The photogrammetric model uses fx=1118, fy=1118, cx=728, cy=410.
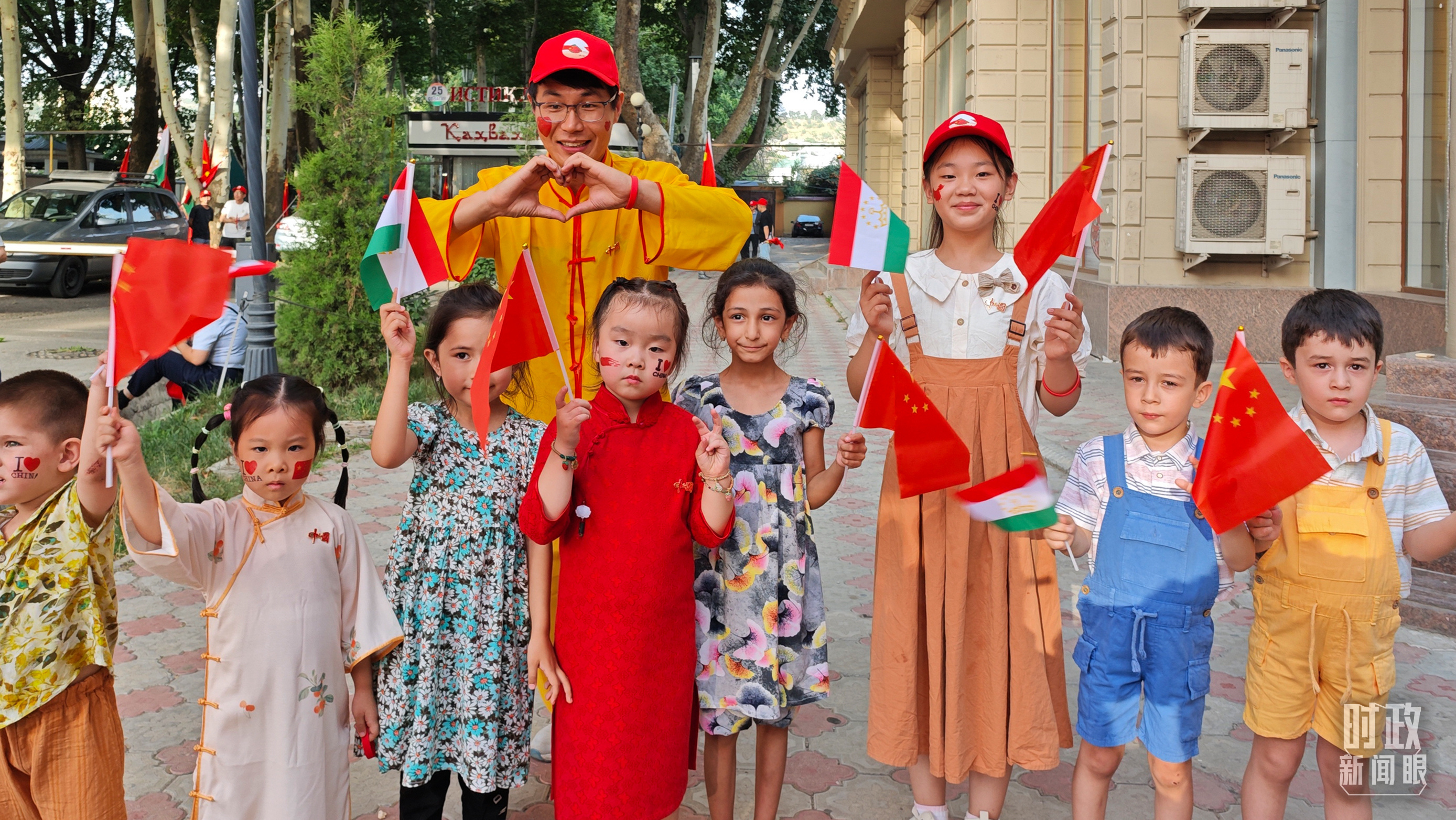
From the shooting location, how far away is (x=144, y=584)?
5086 millimetres

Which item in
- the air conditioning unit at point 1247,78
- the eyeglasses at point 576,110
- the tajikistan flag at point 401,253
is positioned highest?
the air conditioning unit at point 1247,78

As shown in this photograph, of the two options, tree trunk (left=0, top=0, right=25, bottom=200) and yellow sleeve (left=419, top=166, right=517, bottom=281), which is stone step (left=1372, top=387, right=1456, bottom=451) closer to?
A: yellow sleeve (left=419, top=166, right=517, bottom=281)

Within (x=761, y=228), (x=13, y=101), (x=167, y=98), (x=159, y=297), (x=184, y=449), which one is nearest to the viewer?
(x=159, y=297)

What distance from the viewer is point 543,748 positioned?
334 centimetres

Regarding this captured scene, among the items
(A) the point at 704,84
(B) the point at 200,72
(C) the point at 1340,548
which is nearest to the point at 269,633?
(C) the point at 1340,548

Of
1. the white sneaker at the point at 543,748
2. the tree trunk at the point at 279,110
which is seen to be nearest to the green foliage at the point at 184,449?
the white sneaker at the point at 543,748

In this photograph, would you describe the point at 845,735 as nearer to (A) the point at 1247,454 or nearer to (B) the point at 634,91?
(A) the point at 1247,454

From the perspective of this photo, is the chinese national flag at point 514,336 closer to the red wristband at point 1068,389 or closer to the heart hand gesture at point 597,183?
the heart hand gesture at point 597,183

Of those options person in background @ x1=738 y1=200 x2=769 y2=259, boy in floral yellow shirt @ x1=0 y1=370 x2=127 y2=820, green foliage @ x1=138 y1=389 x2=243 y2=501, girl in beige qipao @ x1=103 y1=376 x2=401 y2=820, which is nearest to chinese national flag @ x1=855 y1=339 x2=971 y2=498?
girl in beige qipao @ x1=103 y1=376 x2=401 y2=820

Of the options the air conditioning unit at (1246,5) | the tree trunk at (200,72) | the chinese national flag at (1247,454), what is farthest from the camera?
the tree trunk at (200,72)

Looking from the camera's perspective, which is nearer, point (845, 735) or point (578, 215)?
point (578, 215)

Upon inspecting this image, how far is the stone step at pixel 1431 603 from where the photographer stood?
411cm

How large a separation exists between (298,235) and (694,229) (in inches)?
285

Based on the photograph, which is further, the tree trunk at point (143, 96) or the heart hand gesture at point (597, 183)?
the tree trunk at point (143, 96)
